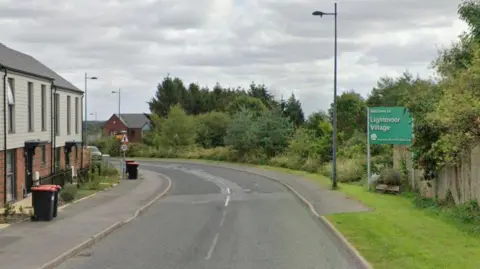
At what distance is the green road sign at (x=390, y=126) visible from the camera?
27.4 metres

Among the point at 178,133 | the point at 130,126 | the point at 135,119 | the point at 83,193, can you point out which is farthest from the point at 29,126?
the point at 135,119

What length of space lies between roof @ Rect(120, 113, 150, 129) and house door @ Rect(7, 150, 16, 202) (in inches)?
3351

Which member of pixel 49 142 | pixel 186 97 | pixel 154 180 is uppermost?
pixel 186 97

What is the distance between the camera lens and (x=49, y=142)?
1143 inches

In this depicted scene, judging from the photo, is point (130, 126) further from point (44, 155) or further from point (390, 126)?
point (390, 126)

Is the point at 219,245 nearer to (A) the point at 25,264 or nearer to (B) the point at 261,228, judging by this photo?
(B) the point at 261,228

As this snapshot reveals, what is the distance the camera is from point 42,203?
754 inches

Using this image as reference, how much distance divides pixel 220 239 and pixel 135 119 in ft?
329

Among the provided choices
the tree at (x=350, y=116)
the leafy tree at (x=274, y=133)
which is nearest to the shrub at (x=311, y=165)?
the tree at (x=350, y=116)

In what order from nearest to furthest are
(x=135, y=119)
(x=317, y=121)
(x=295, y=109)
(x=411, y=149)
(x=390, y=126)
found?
(x=411, y=149) → (x=390, y=126) → (x=317, y=121) → (x=295, y=109) → (x=135, y=119)

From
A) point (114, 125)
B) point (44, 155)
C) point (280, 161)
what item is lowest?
point (280, 161)

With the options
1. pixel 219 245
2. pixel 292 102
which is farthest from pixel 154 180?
pixel 292 102

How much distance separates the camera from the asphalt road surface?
12633mm

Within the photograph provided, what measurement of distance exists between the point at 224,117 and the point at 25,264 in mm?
66072
